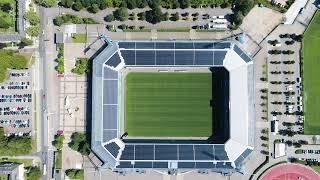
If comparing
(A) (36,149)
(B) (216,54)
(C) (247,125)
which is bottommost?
(A) (36,149)

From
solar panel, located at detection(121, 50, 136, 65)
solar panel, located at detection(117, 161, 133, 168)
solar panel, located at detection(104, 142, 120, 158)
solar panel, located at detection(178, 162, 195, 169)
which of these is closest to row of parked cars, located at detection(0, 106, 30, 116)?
solar panel, located at detection(104, 142, 120, 158)

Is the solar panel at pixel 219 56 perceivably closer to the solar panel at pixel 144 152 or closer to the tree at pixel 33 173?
the solar panel at pixel 144 152

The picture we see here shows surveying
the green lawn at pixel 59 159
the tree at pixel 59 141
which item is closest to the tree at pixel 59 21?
the tree at pixel 59 141

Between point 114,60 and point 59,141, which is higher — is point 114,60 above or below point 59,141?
above

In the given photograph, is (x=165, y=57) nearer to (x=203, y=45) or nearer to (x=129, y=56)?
(x=129, y=56)

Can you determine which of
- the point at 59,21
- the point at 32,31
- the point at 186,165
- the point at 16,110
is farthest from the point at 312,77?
→ the point at 16,110

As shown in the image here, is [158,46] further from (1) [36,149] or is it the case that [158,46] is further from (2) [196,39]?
(1) [36,149]

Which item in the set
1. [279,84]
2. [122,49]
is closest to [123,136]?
[122,49]
